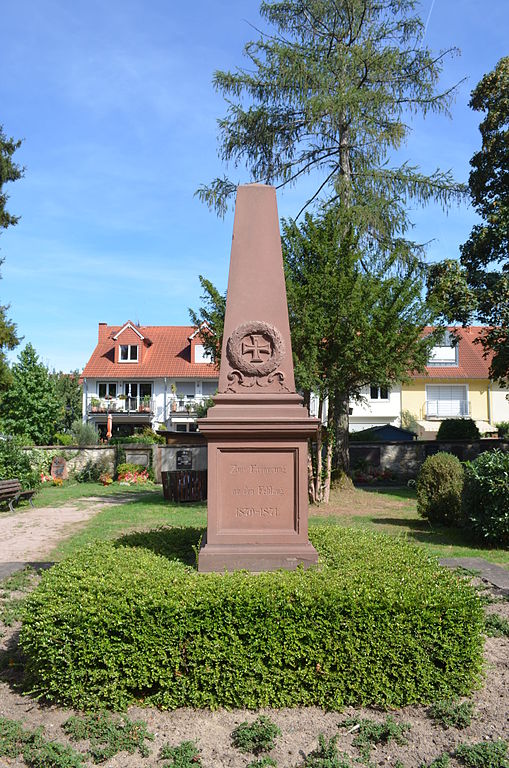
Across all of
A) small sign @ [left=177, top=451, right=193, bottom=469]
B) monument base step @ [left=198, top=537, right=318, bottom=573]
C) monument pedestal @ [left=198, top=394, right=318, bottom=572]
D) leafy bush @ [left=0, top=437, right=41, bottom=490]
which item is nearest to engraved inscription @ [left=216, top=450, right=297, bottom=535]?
monument pedestal @ [left=198, top=394, right=318, bottom=572]

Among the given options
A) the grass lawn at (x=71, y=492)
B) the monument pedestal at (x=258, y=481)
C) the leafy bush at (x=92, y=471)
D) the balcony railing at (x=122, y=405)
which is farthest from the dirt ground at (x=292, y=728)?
the balcony railing at (x=122, y=405)

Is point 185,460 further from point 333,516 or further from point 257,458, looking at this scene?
point 257,458

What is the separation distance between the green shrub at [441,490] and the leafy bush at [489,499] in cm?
152

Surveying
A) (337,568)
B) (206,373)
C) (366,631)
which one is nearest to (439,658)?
(366,631)

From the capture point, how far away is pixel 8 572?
25.8ft

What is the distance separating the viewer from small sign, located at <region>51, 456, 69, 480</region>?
74.0 feet

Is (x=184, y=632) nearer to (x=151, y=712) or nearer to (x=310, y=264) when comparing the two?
(x=151, y=712)

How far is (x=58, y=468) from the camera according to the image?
74.1ft

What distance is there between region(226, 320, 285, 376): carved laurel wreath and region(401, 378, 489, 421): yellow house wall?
110 ft

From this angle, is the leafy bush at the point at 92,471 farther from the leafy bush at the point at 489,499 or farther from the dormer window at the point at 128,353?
the dormer window at the point at 128,353

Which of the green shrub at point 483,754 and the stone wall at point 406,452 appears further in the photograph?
the stone wall at point 406,452

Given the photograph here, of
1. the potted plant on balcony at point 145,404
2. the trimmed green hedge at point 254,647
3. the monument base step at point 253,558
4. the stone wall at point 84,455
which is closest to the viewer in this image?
the trimmed green hedge at point 254,647

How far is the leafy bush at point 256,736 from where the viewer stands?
3.54 meters

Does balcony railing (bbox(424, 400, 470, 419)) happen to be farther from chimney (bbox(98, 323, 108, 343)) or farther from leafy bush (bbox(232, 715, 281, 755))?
leafy bush (bbox(232, 715, 281, 755))
